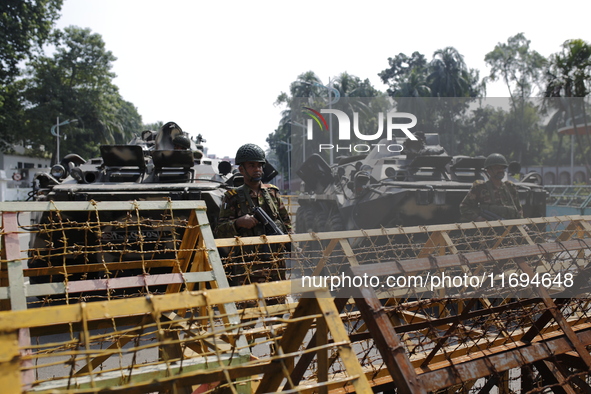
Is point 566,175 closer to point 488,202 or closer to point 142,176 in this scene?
point 488,202

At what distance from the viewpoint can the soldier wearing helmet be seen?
6.35 metres

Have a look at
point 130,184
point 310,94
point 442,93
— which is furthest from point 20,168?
point 130,184

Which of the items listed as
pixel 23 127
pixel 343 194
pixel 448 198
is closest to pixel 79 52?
pixel 23 127

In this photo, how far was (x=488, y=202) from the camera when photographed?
21.1 feet

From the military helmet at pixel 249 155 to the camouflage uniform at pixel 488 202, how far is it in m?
3.25

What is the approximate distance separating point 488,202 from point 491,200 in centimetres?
5

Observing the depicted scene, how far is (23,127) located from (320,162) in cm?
2551

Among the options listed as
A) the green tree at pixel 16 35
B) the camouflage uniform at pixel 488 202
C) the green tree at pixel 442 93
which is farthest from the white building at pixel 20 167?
the camouflage uniform at pixel 488 202

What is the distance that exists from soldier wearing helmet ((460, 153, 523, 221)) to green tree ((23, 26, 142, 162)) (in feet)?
101

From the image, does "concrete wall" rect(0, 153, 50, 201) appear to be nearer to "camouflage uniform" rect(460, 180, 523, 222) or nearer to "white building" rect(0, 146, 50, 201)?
"white building" rect(0, 146, 50, 201)

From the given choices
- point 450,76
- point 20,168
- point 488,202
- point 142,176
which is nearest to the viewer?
point 488,202

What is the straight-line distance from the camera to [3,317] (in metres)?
1.45

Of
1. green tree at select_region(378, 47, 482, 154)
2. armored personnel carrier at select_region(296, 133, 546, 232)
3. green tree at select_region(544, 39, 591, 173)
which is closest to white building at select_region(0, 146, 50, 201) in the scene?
green tree at select_region(378, 47, 482, 154)

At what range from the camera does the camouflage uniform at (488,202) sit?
250 inches
